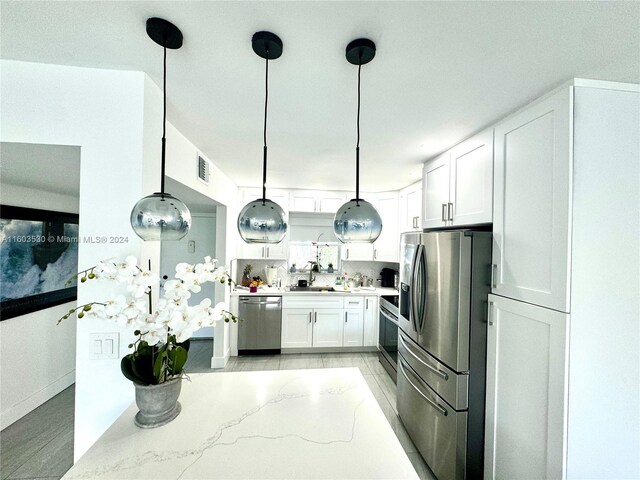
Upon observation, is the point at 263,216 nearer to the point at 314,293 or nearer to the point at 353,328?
the point at 314,293

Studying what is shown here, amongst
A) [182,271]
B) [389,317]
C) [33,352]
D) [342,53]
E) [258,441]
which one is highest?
[342,53]

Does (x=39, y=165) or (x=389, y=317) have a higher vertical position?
(x=39, y=165)

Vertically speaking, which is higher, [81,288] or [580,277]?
[580,277]

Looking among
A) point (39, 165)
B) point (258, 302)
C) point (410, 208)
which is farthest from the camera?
point (258, 302)

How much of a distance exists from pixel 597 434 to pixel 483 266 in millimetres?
873

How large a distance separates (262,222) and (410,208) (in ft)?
9.24

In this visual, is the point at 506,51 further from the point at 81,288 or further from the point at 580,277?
the point at 81,288

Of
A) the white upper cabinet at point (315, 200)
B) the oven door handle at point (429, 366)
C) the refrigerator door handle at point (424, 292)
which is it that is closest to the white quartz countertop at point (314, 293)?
the white upper cabinet at point (315, 200)

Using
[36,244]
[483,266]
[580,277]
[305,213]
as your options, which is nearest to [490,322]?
[483,266]

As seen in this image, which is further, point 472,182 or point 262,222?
point 472,182

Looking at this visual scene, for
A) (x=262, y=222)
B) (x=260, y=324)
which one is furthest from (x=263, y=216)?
(x=260, y=324)

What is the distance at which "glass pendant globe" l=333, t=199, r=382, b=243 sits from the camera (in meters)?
0.94

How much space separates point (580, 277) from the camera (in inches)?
43.3

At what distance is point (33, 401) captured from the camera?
2.24 m
